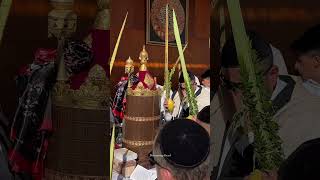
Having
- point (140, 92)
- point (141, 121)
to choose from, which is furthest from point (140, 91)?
point (141, 121)

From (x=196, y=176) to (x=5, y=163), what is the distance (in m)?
0.64

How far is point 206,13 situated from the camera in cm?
642

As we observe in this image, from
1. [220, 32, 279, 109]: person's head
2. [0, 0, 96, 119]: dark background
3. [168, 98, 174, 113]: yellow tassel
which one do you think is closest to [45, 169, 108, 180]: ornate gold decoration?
Result: [0, 0, 96, 119]: dark background

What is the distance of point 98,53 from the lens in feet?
4.97

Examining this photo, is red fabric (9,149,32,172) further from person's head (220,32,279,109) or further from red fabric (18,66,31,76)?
person's head (220,32,279,109)

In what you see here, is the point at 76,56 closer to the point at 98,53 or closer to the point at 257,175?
the point at 98,53

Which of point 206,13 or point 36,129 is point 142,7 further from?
point 36,129

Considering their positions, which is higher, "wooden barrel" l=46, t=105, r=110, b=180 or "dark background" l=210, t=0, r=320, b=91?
"dark background" l=210, t=0, r=320, b=91

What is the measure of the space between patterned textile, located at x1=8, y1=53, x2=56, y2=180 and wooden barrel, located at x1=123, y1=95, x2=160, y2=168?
257 centimetres

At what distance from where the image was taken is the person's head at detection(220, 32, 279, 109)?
1.34 meters

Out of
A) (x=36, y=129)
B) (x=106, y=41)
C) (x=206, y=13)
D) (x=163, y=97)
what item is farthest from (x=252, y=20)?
(x=206, y=13)

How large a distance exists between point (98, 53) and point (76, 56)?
85mm

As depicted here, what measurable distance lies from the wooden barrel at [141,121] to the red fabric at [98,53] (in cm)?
252

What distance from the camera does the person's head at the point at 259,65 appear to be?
1.34 m
